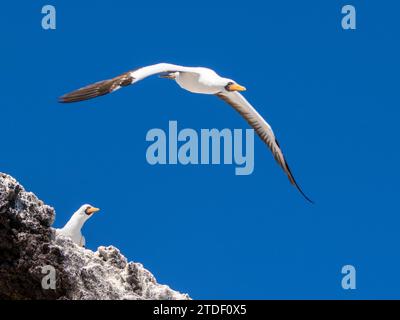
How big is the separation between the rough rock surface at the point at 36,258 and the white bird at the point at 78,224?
2.66m

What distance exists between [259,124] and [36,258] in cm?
687

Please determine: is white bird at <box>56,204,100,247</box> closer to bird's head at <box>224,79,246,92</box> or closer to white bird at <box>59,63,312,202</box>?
white bird at <box>59,63,312,202</box>

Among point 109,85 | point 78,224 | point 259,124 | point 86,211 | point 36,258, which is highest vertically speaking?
point 259,124

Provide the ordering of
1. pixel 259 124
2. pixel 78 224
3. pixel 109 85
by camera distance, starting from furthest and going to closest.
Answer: pixel 259 124 < pixel 78 224 < pixel 109 85

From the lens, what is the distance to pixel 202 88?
523 inches

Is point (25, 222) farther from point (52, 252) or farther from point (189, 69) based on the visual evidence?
point (189, 69)

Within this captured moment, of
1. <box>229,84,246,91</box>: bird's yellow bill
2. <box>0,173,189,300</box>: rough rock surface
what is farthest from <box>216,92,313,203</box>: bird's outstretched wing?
<box>0,173,189,300</box>: rough rock surface

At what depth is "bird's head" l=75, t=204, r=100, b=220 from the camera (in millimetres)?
12383

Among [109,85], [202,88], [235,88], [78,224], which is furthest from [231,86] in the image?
[109,85]

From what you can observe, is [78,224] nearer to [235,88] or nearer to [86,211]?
[86,211]

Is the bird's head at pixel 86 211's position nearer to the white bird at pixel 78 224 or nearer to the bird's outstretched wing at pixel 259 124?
the white bird at pixel 78 224

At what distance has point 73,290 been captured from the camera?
877cm
